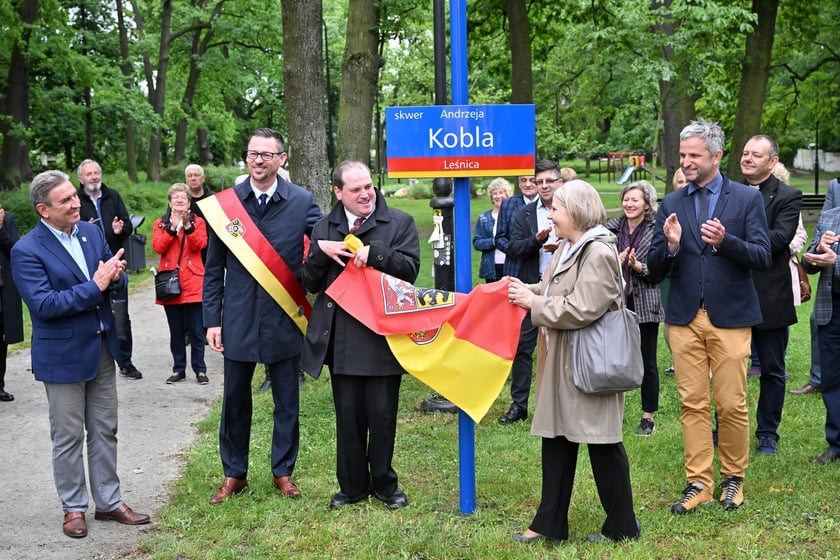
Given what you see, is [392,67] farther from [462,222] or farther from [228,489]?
[462,222]

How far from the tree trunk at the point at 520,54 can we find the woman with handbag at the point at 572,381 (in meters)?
11.1

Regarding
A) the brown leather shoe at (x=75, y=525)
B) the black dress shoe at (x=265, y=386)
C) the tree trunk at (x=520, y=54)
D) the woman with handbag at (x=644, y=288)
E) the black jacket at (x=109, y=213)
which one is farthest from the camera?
the tree trunk at (x=520, y=54)

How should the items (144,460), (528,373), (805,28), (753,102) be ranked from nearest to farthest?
(144,460)
(528,373)
(753,102)
(805,28)

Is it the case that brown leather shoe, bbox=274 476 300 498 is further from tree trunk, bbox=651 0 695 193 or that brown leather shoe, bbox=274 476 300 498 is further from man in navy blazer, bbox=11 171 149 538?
tree trunk, bbox=651 0 695 193

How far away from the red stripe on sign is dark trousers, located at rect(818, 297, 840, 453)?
9.09 ft

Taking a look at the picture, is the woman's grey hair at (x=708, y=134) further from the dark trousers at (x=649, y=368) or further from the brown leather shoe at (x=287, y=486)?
the brown leather shoe at (x=287, y=486)

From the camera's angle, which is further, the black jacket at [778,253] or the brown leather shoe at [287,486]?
the black jacket at [778,253]

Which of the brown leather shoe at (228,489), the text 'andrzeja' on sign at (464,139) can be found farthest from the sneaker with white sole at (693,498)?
the brown leather shoe at (228,489)

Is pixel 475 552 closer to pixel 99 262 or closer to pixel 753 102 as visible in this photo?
pixel 99 262

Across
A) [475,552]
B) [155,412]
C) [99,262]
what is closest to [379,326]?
[475,552]

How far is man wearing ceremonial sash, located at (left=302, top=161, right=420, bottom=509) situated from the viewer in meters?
5.44

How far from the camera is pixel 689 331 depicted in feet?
18.1

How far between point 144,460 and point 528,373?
321 cm

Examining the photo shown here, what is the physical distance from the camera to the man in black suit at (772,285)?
21.3 ft
